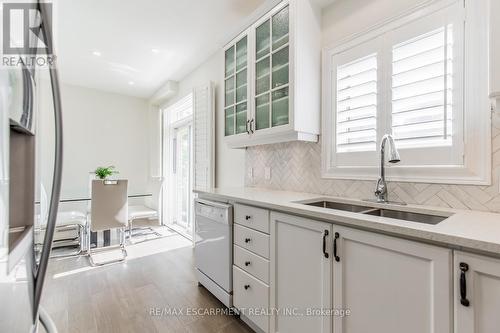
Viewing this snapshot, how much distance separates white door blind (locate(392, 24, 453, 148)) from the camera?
138 cm

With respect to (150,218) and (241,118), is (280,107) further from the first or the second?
(150,218)

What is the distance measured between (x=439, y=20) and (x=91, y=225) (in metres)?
3.76

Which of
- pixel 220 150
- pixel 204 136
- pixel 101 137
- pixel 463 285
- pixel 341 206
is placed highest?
pixel 101 137

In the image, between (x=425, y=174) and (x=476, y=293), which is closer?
(x=476, y=293)

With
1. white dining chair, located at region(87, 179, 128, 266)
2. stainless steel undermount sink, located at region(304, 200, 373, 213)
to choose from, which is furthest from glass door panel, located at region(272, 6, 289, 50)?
white dining chair, located at region(87, 179, 128, 266)

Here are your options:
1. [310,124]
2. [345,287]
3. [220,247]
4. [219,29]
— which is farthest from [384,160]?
[219,29]

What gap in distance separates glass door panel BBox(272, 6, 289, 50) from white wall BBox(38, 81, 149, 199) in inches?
161

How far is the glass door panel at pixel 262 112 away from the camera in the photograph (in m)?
2.16

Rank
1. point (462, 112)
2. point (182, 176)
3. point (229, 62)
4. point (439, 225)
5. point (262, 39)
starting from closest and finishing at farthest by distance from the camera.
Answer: point (439, 225) → point (462, 112) → point (262, 39) → point (229, 62) → point (182, 176)

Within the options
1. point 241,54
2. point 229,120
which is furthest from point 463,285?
point 241,54

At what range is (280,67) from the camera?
2016 mm

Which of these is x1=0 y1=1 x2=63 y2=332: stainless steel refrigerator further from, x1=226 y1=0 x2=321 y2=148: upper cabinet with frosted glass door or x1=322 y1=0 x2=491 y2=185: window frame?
x1=322 y1=0 x2=491 y2=185: window frame

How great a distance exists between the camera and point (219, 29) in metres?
2.76

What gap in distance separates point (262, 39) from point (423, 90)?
1350 mm
